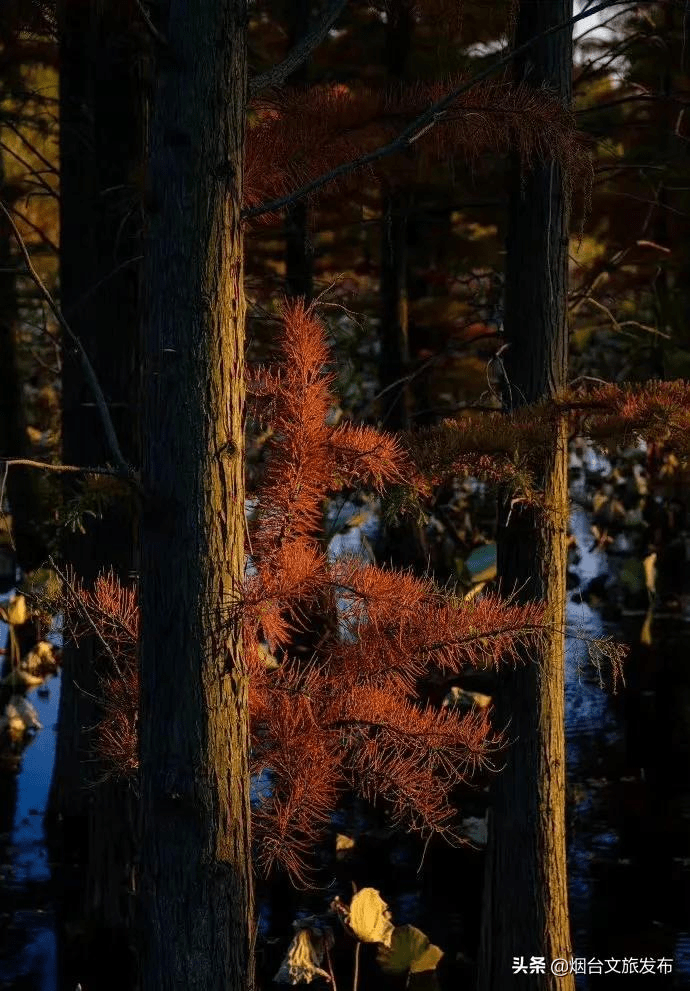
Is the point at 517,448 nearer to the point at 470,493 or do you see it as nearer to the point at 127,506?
the point at 127,506

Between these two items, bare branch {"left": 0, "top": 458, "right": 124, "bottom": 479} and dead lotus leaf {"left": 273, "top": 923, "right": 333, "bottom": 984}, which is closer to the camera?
bare branch {"left": 0, "top": 458, "right": 124, "bottom": 479}

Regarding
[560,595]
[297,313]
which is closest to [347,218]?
[560,595]

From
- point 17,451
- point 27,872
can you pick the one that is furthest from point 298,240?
point 17,451

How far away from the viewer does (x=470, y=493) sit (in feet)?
66.5

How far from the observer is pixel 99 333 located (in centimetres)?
757

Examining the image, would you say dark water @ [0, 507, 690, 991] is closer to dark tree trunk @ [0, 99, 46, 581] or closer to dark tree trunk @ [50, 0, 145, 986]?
dark tree trunk @ [50, 0, 145, 986]

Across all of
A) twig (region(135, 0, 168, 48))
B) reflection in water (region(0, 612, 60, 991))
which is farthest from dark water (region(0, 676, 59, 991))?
twig (region(135, 0, 168, 48))

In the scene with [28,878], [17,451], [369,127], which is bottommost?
[28,878]

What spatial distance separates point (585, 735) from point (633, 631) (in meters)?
3.20

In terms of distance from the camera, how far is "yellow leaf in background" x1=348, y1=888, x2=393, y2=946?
6816 mm

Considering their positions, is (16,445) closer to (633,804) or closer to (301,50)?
(633,804)

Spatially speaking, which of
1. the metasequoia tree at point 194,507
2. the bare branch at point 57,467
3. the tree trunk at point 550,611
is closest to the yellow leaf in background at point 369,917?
the tree trunk at point 550,611

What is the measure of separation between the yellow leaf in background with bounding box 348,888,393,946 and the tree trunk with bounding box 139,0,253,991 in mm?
2695

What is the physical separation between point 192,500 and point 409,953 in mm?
4178
